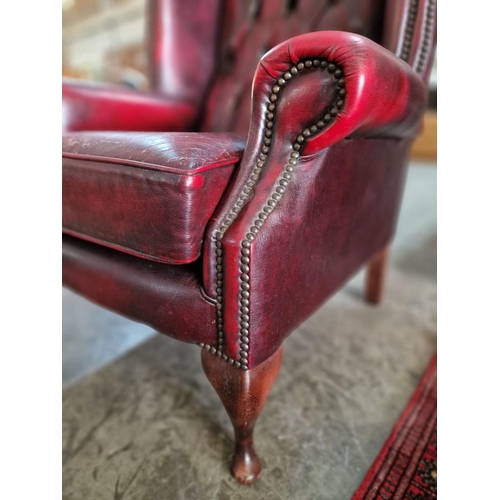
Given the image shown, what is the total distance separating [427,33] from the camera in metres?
0.84

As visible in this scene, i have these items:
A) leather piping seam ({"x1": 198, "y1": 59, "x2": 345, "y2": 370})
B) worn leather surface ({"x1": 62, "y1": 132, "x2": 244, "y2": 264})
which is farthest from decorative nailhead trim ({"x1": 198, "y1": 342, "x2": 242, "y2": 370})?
worn leather surface ({"x1": 62, "y1": 132, "x2": 244, "y2": 264})

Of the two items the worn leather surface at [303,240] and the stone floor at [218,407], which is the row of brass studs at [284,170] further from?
the stone floor at [218,407]

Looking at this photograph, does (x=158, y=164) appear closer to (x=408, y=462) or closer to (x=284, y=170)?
(x=284, y=170)

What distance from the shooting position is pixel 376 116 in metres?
0.60

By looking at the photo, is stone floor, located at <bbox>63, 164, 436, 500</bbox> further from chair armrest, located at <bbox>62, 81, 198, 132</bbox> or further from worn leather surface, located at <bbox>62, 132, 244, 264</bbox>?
chair armrest, located at <bbox>62, 81, 198, 132</bbox>

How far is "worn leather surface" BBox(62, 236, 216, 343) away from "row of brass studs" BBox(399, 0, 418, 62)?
0.63 m

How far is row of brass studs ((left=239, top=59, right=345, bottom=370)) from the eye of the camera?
53 centimetres

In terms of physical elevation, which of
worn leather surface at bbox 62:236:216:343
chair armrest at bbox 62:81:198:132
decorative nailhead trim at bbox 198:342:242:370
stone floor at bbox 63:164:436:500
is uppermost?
chair armrest at bbox 62:81:198:132

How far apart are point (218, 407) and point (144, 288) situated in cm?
37

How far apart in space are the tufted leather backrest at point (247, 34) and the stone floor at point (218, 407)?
2.16 feet

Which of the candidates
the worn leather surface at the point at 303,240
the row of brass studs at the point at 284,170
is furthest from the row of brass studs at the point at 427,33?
the row of brass studs at the point at 284,170

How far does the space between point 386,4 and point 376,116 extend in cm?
53
